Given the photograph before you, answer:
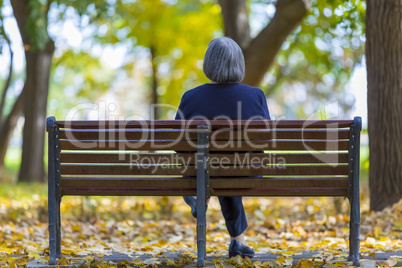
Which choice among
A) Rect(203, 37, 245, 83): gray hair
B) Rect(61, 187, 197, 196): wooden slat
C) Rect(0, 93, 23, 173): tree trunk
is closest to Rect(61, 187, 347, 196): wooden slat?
Rect(61, 187, 197, 196): wooden slat

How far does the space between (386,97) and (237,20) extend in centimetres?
438

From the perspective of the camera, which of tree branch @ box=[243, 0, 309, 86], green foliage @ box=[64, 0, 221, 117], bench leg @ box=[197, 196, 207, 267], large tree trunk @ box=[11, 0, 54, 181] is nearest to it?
bench leg @ box=[197, 196, 207, 267]

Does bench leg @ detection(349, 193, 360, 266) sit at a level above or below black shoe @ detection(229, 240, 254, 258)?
above

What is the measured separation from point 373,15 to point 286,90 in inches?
1228

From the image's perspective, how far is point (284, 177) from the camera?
3.89m

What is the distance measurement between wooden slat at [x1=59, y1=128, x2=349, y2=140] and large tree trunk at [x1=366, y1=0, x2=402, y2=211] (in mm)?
2812

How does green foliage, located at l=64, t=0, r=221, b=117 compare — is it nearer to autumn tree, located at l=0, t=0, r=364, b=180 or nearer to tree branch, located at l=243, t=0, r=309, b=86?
autumn tree, located at l=0, t=0, r=364, b=180

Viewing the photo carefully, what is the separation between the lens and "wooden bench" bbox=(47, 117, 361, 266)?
382 cm

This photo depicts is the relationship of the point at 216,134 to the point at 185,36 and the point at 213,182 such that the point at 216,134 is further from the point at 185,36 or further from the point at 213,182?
the point at 185,36

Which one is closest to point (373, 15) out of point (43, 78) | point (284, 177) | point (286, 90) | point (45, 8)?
point (284, 177)

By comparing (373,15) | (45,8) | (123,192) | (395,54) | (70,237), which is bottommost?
(70,237)

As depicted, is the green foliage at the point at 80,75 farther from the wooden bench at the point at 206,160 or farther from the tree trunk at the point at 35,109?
the wooden bench at the point at 206,160

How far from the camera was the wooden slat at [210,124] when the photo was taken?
149 inches

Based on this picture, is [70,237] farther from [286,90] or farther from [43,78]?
[286,90]
